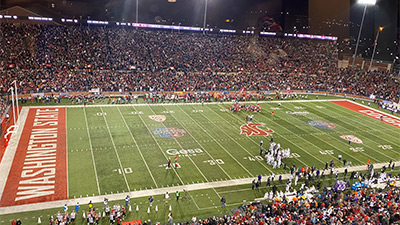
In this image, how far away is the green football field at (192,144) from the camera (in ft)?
79.3

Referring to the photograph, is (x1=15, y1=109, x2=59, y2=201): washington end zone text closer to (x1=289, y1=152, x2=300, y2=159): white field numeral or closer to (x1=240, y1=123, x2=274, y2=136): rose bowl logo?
(x1=240, y1=123, x2=274, y2=136): rose bowl logo

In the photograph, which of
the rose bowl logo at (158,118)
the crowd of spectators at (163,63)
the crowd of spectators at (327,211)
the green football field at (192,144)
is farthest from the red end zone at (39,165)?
the crowd of spectators at (163,63)

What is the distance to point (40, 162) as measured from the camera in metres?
24.9

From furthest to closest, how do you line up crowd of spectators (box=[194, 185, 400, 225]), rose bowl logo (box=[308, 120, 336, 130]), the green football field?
rose bowl logo (box=[308, 120, 336, 130]) < the green football field < crowd of spectators (box=[194, 185, 400, 225])

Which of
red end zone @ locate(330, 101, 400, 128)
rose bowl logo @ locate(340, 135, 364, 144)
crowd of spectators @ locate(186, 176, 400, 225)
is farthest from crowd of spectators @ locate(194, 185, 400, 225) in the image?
red end zone @ locate(330, 101, 400, 128)

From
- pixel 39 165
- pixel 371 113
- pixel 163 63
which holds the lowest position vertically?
pixel 39 165

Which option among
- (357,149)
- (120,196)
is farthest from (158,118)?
(357,149)

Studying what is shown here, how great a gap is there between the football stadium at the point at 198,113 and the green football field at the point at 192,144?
0.17 meters

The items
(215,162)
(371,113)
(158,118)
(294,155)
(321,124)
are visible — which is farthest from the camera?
(371,113)

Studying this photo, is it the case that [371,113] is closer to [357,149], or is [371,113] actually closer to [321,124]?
[321,124]

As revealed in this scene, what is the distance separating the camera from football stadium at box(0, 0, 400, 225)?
67.6 feet

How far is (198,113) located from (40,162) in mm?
20521

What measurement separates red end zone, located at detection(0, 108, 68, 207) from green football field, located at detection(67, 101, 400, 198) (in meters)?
0.87

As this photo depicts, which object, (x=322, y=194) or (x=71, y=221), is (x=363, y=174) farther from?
(x=71, y=221)
